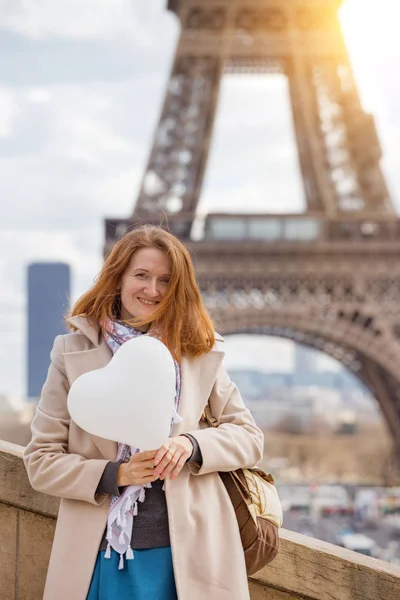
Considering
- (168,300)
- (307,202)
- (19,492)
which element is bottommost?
(19,492)

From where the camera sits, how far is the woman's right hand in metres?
2.78

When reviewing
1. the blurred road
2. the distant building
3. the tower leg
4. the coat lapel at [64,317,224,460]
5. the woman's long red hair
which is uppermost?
the tower leg

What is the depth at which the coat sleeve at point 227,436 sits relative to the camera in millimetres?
2941

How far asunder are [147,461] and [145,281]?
0.72m

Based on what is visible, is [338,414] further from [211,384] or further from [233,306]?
[211,384]

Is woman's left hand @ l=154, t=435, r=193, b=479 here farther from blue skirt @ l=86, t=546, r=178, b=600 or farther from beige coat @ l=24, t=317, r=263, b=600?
blue skirt @ l=86, t=546, r=178, b=600

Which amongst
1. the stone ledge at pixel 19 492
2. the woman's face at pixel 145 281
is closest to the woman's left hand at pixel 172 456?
the woman's face at pixel 145 281

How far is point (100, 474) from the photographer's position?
286 cm

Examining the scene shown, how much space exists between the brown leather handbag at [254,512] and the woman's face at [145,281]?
487 mm

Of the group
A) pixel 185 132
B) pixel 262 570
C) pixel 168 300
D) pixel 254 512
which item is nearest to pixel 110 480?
pixel 254 512

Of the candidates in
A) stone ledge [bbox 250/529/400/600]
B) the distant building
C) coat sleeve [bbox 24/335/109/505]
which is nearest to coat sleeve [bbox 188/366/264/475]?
coat sleeve [bbox 24/335/109/505]

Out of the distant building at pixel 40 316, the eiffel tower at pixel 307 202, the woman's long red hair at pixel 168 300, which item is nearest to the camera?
the woman's long red hair at pixel 168 300

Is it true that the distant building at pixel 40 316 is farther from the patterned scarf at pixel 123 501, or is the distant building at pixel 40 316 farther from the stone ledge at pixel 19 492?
the patterned scarf at pixel 123 501

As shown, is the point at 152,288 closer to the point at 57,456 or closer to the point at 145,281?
the point at 145,281
